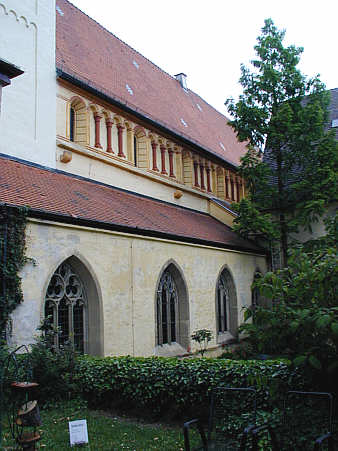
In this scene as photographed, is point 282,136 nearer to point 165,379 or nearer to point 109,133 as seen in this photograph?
point 109,133

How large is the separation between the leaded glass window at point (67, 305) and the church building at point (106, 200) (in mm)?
24

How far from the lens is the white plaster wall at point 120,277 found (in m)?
8.99

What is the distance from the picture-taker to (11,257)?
8555 mm

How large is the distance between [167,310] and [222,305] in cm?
379

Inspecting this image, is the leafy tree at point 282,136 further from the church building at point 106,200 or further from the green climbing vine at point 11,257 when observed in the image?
the green climbing vine at point 11,257

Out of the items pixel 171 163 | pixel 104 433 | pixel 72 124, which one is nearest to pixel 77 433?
pixel 104 433

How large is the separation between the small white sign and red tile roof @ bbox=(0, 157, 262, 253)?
4.52m

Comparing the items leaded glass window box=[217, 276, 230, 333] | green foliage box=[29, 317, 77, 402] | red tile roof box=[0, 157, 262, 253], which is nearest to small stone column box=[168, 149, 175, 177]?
red tile roof box=[0, 157, 262, 253]

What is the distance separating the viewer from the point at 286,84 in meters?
17.7

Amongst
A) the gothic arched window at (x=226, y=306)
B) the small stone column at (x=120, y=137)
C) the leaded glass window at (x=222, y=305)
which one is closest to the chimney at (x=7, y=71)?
the small stone column at (x=120, y=137)

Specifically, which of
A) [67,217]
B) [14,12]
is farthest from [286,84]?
[67,217]

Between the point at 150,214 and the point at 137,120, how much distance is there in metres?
4.11

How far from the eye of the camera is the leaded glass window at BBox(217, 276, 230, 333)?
643 inches

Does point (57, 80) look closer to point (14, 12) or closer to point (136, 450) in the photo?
point (14, 12)
